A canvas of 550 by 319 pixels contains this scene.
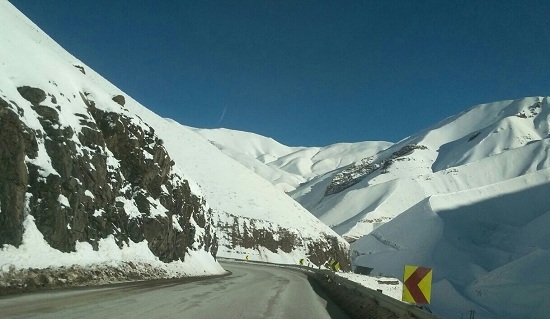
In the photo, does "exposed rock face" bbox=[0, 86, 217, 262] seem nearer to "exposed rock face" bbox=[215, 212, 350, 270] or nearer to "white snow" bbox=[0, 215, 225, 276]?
"white snow" bbox=[0, 215, 225, 276]

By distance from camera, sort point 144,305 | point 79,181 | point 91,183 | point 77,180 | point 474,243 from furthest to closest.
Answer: point 474,243 → point 91,183 → point 79,181 → point 77,180 → point 144,305

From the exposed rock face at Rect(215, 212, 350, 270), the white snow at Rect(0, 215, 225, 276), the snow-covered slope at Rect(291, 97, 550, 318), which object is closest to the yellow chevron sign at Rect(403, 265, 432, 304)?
the white snow at Rect(0, 215, 225, 276)

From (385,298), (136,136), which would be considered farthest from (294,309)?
(136,136)

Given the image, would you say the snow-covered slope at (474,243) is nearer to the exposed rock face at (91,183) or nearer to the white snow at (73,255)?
the exposed rock face at (91,183)

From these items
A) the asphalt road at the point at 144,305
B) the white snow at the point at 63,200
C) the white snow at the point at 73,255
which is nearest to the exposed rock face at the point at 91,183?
the white snow at the point at 63,200

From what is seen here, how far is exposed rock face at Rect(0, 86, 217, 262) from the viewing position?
1602 centimetres

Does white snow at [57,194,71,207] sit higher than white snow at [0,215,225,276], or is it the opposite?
white snow at [57,194,71,207]

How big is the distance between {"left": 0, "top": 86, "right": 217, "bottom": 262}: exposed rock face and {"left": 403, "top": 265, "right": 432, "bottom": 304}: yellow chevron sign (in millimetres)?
11687

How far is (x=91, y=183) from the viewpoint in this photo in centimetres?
2078

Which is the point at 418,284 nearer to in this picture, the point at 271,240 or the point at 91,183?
the point at 91,183

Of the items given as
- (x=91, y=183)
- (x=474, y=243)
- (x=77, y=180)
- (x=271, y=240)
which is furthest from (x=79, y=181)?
(x=474, y=243)

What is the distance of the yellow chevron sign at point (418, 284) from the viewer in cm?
964

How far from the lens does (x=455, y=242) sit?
318 ft

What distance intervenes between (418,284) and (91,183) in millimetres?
15566
